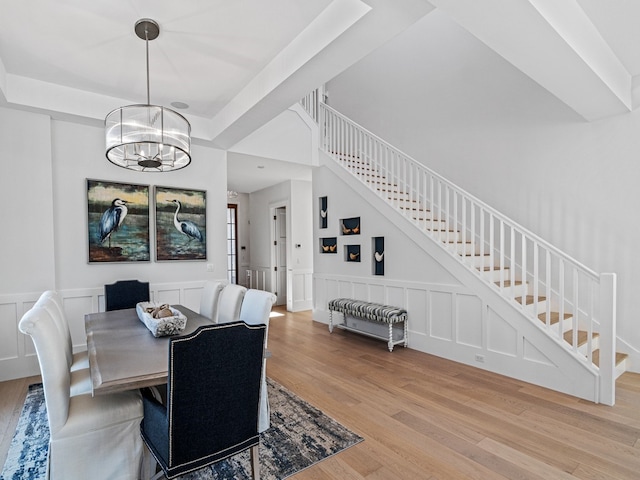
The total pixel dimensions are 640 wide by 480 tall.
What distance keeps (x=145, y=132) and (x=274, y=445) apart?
240 cm

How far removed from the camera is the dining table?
1.75m

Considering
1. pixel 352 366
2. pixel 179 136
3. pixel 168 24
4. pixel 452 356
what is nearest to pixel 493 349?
pixel 452 356

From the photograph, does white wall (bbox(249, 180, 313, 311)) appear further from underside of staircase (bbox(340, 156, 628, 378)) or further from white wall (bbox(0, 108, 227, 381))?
white wall (bbox(0, 108, 227, 381))

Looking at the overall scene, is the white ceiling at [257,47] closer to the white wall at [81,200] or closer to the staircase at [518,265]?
the white wall at [81,200]

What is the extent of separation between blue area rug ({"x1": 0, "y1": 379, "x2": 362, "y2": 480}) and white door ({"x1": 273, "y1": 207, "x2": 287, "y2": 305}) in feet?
15.7

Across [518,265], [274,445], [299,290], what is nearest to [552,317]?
[518,265]

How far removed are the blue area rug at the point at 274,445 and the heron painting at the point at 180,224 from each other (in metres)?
2.21

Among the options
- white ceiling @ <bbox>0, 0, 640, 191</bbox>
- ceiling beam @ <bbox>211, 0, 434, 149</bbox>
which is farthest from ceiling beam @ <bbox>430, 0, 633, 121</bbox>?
ceiling beam @ <bbox>211, 0, 434, 149</bbox>

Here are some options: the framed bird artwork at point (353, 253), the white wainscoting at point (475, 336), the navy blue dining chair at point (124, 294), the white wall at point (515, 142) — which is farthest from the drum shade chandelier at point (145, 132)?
the white wall at point (515, 142)

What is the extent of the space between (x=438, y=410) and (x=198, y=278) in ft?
11.7

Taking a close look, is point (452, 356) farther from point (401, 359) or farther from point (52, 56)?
point (52, 56)

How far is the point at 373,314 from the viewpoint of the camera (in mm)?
4629

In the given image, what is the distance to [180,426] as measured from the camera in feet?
5.23

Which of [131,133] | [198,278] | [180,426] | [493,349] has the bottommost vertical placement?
[493,349]
